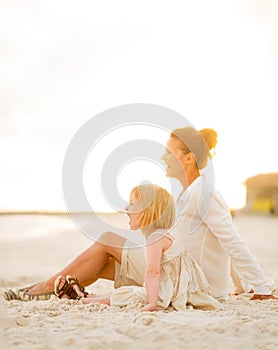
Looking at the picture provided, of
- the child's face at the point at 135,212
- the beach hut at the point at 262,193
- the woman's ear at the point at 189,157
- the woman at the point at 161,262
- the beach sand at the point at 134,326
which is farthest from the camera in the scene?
the beach hut at the point at 262,193

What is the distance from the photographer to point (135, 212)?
11.1ft

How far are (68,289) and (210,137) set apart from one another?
1.33 m

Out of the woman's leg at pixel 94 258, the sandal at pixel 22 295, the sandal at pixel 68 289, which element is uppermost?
the woman's leg at pixel 94 258

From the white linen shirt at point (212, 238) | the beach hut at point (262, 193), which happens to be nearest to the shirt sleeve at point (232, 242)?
the white linen shirt at point (212, 238)

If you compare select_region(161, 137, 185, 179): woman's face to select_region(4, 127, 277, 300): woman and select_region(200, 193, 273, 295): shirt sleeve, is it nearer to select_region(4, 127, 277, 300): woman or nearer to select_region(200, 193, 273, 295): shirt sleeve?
select_region(4, 127, 277, 300): woman

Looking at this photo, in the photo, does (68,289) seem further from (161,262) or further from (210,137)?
(210,137)

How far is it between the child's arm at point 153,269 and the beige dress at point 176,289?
0.28ft

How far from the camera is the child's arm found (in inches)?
124

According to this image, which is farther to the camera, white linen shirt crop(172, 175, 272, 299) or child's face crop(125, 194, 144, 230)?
white linen shirt crop(172, 175, 272, 299)

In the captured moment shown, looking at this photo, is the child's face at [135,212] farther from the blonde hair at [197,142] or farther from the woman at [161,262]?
the blonde hair at [197,142]

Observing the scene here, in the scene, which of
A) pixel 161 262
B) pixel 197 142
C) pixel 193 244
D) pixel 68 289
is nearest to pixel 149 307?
pixel 161 262

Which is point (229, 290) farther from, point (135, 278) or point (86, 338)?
point (86, 338)

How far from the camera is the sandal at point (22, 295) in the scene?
148 inches

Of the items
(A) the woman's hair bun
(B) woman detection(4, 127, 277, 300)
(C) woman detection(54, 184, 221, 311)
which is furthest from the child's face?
(A) the woman's hair bun
